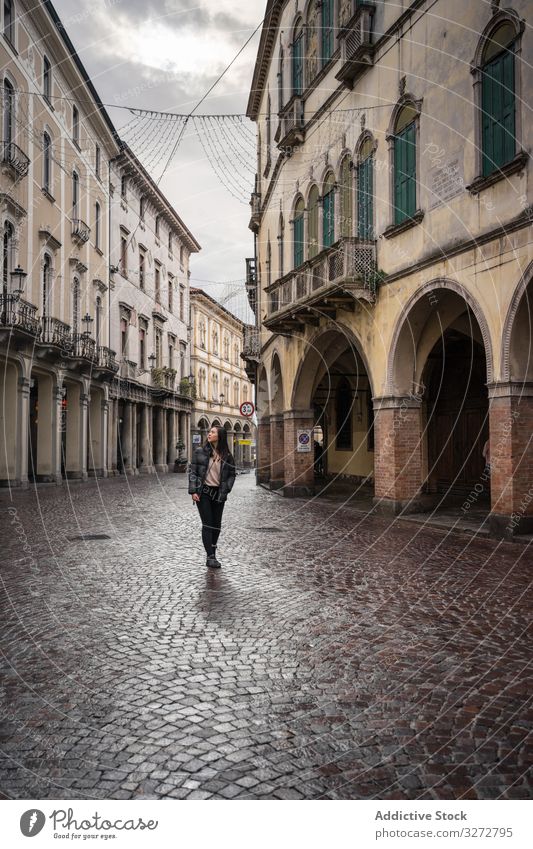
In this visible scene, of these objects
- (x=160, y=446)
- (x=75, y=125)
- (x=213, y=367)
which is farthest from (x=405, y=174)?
(x=213, y=367)

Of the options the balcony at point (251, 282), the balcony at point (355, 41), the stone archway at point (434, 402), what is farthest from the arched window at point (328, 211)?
the balcony at point (251, 282)

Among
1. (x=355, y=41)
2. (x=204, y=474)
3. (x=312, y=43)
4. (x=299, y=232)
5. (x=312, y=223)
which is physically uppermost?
(x=312, y=43)

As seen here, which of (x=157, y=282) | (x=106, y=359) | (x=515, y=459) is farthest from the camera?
(x=157, y=282)

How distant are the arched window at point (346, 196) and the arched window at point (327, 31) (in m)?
3.25

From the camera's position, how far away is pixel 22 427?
24.8 meters

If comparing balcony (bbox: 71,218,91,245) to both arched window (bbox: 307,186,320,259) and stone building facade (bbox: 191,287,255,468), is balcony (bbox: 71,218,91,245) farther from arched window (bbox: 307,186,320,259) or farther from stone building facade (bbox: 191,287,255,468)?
stone building facade (bbox: 191,287,255,468)

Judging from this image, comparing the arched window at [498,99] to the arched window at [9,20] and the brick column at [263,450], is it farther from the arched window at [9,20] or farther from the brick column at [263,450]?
the arched window at [9,20]

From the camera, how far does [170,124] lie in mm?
9305

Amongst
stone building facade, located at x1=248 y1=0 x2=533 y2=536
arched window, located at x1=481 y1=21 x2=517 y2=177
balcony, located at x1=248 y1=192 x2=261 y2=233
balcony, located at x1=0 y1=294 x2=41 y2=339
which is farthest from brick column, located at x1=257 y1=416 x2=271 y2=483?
arched window, located at x1=481 y1=21 x2=517 y2=177

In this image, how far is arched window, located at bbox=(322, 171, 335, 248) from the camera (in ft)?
62.1

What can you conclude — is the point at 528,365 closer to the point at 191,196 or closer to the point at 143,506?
the point at 191,196

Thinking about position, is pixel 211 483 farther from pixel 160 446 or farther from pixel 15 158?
pixel 160 446

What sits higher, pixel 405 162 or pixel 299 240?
pixel 299 240

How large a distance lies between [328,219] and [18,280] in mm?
11593
